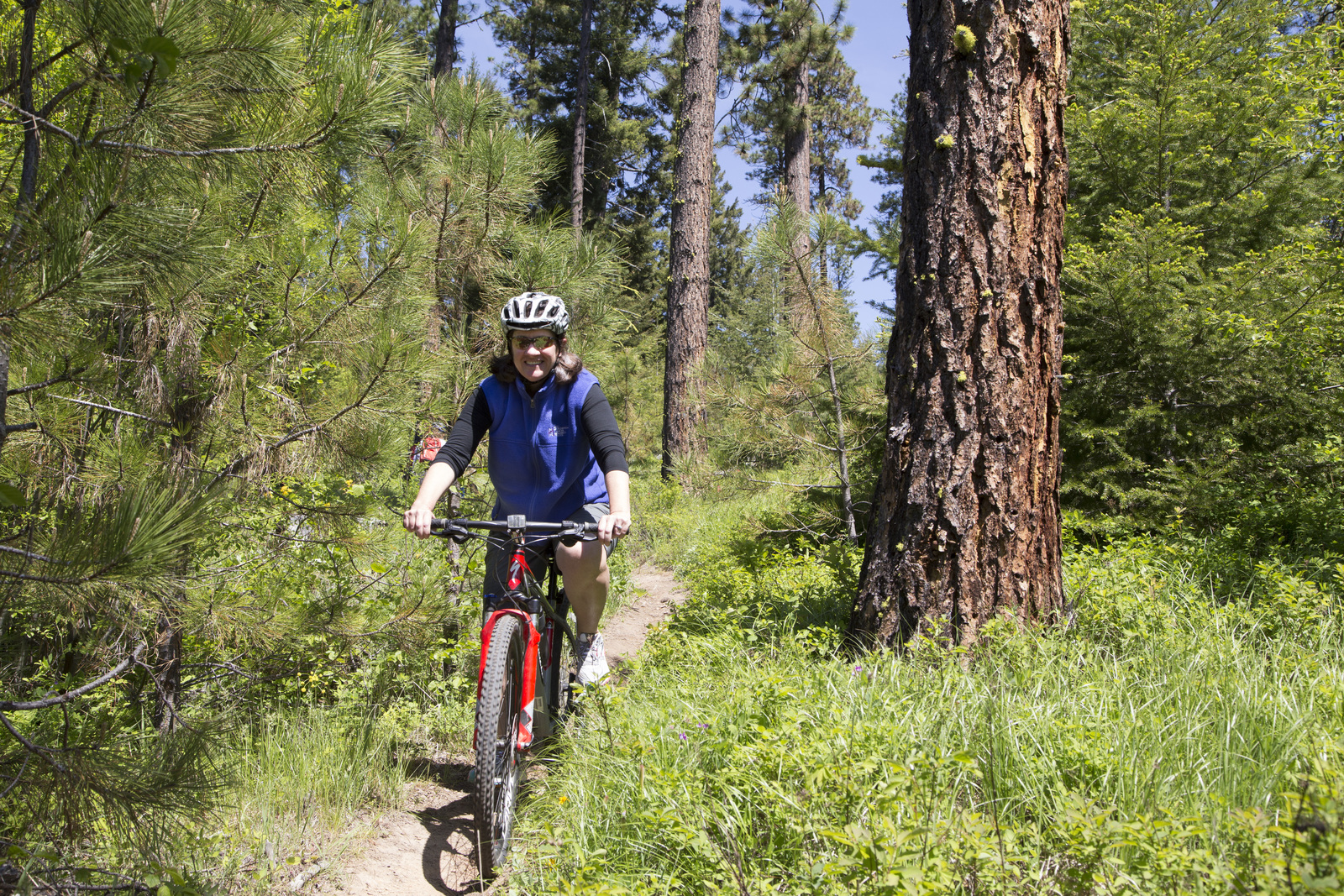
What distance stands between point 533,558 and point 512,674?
52 centimetres

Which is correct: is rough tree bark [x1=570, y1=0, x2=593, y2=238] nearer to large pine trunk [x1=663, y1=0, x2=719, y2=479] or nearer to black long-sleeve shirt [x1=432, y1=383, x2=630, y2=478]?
large pine trunk [x1=663, y1=0, x2=719, y2=479]

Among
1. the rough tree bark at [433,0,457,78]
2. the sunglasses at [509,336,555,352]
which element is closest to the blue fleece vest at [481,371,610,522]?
the sunglasses at [509,336,555,352]

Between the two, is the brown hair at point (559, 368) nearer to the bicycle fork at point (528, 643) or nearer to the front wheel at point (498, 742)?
the bicycle fork at point (528, 643)

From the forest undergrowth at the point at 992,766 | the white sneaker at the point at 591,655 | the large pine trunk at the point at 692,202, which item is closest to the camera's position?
the forest undergrowth at the point at 992,766

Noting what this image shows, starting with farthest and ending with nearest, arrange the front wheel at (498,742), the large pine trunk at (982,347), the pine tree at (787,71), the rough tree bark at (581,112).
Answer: the rough tree bark at (581,112) → the pine tree at (787,71) → the large pine trunk at (982,347) → the front wheel at (498,742)

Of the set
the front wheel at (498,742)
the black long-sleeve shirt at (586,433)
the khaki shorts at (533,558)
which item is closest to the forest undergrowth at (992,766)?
the front wheel at (498,742)

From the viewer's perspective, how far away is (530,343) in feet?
11.1

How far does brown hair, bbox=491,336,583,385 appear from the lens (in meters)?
3.47

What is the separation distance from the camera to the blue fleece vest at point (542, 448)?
11.5 ft

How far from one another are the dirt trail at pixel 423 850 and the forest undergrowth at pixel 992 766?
36 centimetres

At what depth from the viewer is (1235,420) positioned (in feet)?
18.1

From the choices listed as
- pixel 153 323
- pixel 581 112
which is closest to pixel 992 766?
pixel 153 323

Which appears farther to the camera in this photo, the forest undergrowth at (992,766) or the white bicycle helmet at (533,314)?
the white bicycle helmet at (533,314)

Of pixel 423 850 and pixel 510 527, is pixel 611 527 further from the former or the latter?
pixel 423 850
